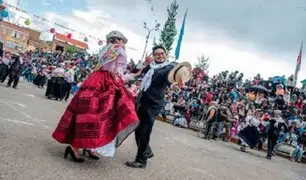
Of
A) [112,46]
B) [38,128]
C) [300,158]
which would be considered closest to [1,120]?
[38,128]

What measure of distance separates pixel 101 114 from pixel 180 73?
4.17 feet

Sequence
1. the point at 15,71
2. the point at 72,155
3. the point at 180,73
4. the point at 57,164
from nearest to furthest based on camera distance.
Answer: the point at 57,164 < the point at 72,155 < the point at 180,73 < the point at 15,71

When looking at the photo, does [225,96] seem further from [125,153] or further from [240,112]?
[125,153]

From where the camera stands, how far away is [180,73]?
5234 mm

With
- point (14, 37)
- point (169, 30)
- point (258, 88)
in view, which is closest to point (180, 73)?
point (258, 88)

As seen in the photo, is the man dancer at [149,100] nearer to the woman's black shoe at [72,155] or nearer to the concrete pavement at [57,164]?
the concrete pavement at [57,164]

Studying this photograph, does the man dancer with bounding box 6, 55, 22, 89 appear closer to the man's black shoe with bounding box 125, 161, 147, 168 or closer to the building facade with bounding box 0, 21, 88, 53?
the man's black shoe with bounding box 125, 161, 147, 168

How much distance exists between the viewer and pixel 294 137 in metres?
17.4

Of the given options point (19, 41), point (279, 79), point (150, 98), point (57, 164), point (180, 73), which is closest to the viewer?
point (57, 164)

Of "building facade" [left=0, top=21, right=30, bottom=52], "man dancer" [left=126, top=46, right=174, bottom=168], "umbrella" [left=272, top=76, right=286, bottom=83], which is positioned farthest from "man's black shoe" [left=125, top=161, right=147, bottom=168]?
→ "building facade" [left=0, top=21, right=30, bottom=52]

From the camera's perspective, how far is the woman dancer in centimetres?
472

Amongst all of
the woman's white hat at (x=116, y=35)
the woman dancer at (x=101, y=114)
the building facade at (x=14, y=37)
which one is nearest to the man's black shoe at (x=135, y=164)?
the woman dancer at (x=101, y=114)

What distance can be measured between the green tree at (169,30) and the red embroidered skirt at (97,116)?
41.9m

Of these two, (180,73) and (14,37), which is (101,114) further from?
(14,37)
